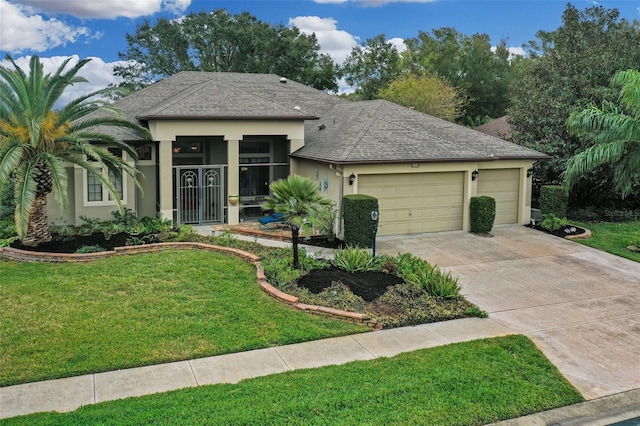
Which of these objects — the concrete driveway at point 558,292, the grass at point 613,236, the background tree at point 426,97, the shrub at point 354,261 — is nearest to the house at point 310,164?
the concrete driveway at point 558,292

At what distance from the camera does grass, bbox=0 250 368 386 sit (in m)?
7.65

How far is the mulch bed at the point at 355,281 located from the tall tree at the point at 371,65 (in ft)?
118

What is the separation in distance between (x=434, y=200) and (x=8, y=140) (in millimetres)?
11775

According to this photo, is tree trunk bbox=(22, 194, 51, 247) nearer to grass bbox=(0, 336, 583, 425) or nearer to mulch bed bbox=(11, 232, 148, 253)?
mulch bed bbox=(11, 232, 148, 253)

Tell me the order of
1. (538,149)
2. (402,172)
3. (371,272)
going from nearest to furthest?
(371,272)
(402,172)
(538,149)

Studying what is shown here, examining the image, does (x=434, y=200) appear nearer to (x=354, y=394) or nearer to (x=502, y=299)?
(x=502, y=299)

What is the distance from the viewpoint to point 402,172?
16188 millimetres

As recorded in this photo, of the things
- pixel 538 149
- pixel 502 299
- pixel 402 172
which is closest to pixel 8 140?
pixel 402 172

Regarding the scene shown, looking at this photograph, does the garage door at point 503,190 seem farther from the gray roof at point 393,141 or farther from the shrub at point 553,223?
the shrub at point 553,223

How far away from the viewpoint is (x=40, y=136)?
1309cm

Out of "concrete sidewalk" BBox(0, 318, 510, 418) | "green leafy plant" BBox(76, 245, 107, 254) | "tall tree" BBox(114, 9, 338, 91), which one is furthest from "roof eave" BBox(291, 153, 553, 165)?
"tall tree" BBox(114, 9, 338, 91)

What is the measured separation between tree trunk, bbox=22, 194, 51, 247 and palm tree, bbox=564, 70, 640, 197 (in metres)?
14.6

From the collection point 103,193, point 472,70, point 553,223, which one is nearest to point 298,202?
point 103,193

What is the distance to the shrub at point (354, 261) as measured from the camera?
1159 cm
